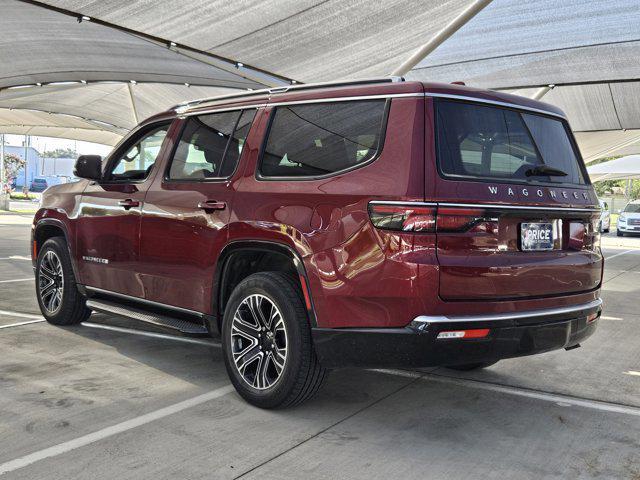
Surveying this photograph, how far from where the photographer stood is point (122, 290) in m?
5.46

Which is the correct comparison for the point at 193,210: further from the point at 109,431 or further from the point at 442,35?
the point at 442,35

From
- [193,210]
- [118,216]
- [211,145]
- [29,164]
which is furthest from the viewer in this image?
[29,164]

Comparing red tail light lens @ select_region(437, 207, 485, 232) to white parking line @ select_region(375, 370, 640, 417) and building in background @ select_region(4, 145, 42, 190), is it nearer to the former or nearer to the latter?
white parking line @ select_region(375, 370, 640, 417)

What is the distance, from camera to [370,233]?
12.1ft

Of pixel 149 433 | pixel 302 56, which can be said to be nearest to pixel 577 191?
pixel 149 433

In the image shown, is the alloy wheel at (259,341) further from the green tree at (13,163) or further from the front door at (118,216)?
the green tree at (13,163)

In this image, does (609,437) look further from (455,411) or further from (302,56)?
(302,56)

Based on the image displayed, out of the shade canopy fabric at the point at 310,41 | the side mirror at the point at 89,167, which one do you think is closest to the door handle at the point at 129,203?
the side mirror at the point at 89,167

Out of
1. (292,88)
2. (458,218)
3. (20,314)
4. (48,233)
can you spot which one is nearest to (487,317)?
(458,218)

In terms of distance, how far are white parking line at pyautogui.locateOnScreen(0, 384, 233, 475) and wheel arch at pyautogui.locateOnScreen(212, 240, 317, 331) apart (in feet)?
1.55

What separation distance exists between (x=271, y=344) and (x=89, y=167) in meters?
2.47

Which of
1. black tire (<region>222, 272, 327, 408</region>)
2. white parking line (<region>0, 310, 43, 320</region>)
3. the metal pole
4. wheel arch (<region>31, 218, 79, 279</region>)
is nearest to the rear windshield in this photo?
black tire (<region>222, 272, 327, 408</region>)

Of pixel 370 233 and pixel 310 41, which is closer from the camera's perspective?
pixel 370 233

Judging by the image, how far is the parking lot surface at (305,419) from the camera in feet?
11.3
